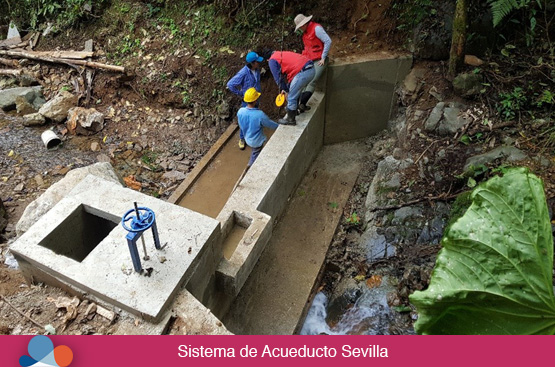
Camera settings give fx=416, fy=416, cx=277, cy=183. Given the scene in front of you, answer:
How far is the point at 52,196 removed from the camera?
19.9 feet

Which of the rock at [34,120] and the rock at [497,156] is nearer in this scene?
the rock at [497,156]

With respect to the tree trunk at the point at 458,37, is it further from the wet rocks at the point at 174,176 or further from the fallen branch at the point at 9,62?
the fallen branch at the point at 9,62

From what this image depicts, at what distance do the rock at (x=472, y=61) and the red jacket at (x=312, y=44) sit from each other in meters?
2.50

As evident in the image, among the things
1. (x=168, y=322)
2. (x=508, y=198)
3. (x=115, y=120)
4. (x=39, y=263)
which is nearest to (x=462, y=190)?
(x=508, y=198)

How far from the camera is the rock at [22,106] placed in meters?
9.49

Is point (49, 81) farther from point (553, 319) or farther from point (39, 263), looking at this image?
point (553, 319)

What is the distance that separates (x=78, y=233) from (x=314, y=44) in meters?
4.67

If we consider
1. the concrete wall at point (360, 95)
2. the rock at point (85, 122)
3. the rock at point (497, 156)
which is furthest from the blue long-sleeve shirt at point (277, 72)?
the rock at point (85, 122)

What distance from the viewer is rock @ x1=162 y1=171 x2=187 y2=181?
7.97 meters

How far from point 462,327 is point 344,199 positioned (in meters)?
4.45

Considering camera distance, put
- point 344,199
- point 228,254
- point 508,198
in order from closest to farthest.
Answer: point 508,198, point 228,254, point 344,199

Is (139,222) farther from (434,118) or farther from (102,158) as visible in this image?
(102,158)

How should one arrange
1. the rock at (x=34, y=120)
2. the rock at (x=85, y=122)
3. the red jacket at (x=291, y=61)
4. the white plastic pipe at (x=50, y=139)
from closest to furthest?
the red jacket at (x=291, y=61) → the white plastic pipe at (x=50, y=139) → the rock at (x=85, y=122) → the rock at (x=34, y=120)

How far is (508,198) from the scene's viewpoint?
9.03 ft
